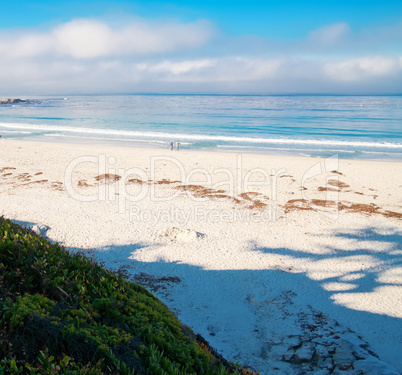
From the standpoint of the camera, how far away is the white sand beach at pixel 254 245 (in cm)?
509

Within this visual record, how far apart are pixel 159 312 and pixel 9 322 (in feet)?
5.09

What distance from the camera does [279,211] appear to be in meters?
10.5

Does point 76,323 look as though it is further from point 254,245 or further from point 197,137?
point 197,137

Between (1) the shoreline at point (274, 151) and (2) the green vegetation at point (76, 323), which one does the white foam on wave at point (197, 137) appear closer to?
(1) the shoreline at point (274, 151)

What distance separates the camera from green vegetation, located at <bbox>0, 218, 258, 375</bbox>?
2322mm

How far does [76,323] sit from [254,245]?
19.9 feet

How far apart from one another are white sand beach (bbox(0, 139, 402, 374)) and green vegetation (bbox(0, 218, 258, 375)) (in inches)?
80.8

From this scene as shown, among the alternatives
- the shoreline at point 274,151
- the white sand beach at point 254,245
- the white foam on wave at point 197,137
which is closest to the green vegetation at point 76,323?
the white sand beach at point 254,245

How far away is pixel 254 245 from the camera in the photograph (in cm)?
828

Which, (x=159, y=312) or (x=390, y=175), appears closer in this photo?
(x=159, y=312)

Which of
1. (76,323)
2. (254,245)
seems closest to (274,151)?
(254,245)

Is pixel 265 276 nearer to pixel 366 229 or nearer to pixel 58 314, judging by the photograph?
pixel 366 229

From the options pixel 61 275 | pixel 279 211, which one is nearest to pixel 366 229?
pixel 279 211

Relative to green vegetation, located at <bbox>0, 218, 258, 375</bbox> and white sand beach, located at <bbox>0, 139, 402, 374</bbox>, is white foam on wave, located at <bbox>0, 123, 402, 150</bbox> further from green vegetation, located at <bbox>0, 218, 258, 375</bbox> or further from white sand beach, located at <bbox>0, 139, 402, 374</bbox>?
green vegetation, located at <bbox>0, 218, 258, 375</bbox>
